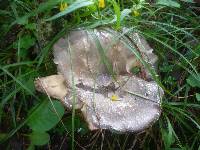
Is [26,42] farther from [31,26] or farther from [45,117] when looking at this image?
[45,117]

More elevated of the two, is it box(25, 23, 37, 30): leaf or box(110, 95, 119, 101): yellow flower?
box(25, 23, 37, 30): leaf

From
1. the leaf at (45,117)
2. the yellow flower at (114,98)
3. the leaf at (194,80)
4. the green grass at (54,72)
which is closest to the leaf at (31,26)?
the green grass at (54,72)

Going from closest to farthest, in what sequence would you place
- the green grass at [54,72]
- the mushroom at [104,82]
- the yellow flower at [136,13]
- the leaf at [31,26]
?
the mushroom at [104,82] < the green grass at [54,72] < the leaf at [31,26] < the yellow flower at [136,13]

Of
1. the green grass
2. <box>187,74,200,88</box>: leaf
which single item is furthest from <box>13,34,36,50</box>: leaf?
<box>187,74,200,88</box>: leaf

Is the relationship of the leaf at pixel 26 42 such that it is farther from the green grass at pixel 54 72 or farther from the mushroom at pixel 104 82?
the mushroom at pixel 104 82

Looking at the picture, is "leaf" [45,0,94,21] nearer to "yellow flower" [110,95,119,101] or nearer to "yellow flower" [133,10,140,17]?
"yellow flower" [133,10,140,17]

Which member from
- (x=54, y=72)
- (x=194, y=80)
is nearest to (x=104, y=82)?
(x=54, y=72)
